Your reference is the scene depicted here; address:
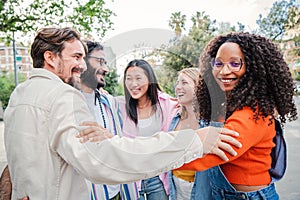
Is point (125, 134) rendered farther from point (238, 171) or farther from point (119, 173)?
point (238, 171)

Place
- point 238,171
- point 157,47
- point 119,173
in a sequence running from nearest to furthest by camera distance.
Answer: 1. point 119,173
2. point 157,47
3. point 238,171

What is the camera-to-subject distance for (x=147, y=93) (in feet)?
3.36

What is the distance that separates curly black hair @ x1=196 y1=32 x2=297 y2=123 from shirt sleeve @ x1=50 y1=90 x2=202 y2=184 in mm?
188

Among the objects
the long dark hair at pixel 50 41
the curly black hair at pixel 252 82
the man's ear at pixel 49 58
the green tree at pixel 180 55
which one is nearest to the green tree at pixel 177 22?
the green tree at pixel 180 55

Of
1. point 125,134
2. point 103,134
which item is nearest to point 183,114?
point 125,134

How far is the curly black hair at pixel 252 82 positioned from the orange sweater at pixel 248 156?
0.11 feet

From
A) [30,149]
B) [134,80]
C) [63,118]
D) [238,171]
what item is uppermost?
[134,80]

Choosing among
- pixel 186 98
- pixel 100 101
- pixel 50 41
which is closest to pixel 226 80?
pixel 186 98

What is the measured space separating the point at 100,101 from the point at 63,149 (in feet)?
1.18

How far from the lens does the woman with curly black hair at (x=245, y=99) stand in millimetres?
984

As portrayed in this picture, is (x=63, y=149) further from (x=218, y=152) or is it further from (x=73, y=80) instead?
(x=218, y=152)

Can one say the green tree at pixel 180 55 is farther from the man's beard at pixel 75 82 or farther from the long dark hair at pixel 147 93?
the man's beard at pixel 75 82

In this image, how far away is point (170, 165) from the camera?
0.87 meters

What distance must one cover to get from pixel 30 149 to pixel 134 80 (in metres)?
0.41
